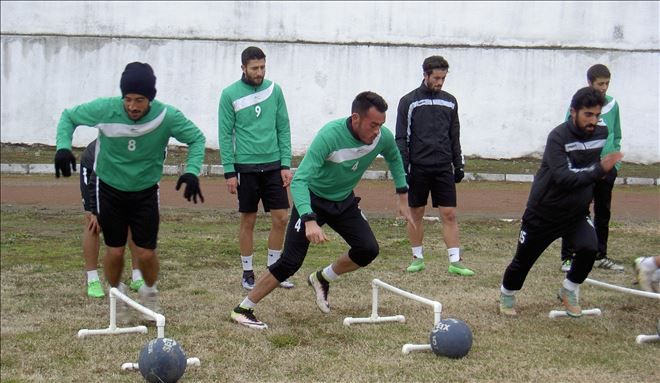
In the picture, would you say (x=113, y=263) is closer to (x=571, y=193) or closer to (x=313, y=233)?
(x=313, y=233)

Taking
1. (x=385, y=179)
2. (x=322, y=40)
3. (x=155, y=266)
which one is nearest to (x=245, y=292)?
(x=155, y=266)

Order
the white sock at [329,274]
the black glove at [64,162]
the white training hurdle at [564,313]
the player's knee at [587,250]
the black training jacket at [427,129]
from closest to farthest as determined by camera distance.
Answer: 1. the black glove at [64,162]
2. the player's knee at [587,250]
3. the white training hurdle at [564,313]
4. the white sock at [329,274]
5. the black training jacket at [427,129]

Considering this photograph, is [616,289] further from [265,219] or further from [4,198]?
[4,198]

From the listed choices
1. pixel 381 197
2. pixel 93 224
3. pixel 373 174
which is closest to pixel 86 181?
pixel 93 224

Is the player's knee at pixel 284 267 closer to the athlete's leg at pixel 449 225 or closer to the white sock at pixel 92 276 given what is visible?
the white sock at pixel 92 276

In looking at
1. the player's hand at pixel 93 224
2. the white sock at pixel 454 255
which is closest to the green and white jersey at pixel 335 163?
the player's hand at pixel 93 224

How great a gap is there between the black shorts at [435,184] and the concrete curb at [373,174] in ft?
37.1

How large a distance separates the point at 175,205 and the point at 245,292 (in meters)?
7.52

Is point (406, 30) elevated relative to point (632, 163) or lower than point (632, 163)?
elevated

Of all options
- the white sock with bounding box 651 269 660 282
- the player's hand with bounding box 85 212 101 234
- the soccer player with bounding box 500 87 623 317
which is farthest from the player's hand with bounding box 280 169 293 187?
the white sock with bounding box 651 269 660 282

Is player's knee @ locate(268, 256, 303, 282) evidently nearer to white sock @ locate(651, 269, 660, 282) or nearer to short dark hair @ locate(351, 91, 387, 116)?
short dark hair @ locate(351, 91, 387, 116)

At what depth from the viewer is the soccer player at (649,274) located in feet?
25.4

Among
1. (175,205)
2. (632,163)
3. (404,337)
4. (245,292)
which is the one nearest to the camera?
(404,337)

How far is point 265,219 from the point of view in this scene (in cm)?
1426
